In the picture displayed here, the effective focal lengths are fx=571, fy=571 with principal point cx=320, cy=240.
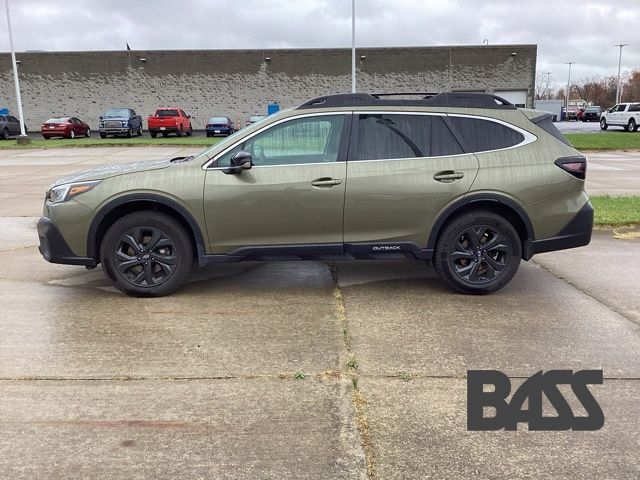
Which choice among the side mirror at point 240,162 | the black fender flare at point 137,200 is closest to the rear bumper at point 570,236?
the side mirror at point 240,162

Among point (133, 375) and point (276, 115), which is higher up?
point (276, 115)

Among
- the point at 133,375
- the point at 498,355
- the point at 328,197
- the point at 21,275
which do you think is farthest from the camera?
the point at 21,275

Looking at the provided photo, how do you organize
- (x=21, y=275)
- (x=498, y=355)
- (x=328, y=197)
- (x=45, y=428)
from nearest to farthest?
1. (x=45, y=428)
2. (x=498, y=355)
3. (x=328, y=197)
4. (x=21, y=275)

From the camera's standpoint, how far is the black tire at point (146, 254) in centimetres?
516

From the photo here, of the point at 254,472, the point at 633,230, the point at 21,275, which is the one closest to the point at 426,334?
the point at 254,472

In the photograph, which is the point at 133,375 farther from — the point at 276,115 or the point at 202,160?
the point at 276,115

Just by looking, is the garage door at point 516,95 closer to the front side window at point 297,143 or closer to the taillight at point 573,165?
the taillight at point 573,165

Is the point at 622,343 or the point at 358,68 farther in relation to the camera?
the point at 358,68

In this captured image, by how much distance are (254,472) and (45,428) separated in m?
1.25

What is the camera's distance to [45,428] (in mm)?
3115

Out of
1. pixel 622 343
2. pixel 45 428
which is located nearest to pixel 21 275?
pixel 45 428

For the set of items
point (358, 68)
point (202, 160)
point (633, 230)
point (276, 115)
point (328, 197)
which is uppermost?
point (358, 68)

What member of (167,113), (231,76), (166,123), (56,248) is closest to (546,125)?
(56,248)

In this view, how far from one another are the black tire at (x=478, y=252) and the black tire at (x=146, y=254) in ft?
7.81
